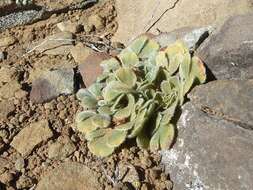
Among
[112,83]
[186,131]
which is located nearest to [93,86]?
[112,83]

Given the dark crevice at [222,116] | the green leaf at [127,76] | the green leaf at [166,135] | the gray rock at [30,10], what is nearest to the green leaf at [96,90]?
the green leaf at [127,76]

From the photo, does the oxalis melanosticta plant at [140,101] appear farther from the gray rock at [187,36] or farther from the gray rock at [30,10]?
the gray rock at [30,10]

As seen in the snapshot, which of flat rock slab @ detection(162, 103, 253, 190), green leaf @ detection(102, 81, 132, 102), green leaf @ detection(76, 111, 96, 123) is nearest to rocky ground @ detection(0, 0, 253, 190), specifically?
flat rock slab @ detection(162, 103, 253, 190)

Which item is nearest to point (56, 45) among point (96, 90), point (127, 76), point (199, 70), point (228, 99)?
point (96, 90)

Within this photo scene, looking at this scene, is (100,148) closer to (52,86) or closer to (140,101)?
(140,101)

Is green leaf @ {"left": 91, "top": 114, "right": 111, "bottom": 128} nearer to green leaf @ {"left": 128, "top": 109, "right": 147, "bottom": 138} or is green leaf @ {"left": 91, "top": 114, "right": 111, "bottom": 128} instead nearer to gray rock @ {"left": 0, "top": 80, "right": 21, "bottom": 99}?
green leaf @ {"left": 128, "top": 109, "right": 147, "bottom": 138}

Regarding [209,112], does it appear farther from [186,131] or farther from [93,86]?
[93,86]
